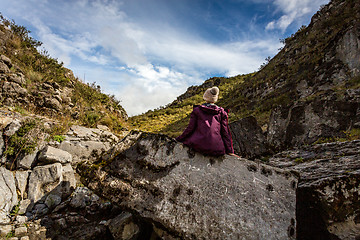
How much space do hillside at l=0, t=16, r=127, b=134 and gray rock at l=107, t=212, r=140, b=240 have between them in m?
5.01

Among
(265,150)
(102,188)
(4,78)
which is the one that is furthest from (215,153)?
(4,78)

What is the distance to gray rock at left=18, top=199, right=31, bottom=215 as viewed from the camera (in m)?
4.05

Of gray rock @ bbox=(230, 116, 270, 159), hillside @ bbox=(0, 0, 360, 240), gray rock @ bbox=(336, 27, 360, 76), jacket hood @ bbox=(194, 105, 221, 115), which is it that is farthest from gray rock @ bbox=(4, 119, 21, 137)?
gray rock @ bbox=(336, 27, 360, 76)

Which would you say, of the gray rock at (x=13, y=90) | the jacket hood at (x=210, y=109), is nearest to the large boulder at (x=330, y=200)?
the jacket hood at (x=210, y=109)

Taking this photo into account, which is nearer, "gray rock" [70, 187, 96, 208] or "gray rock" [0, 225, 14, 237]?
"gray rock" [0, 225, 14, 237]

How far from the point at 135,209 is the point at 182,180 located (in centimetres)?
98

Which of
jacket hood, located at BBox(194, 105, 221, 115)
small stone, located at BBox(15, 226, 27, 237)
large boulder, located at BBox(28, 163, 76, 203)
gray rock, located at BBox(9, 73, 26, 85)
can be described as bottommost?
small stone, located at BBox(15, 226, 27, 237)

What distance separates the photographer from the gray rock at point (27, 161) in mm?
4688

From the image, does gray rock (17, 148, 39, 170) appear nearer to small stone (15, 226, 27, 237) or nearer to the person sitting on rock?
small stone (15, 226, 27, 237)

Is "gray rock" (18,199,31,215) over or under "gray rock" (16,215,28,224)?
over

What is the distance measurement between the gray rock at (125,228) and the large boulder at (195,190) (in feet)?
2.07

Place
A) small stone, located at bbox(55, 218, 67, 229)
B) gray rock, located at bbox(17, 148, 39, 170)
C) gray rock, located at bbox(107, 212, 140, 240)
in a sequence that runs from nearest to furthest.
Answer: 1. gray rock, located at bbox(107, 212, 140, 240)
2. small stone, located at bbox(55, 218, 67, 229)
3. gray rock, located at bbox(17, 148, 39, 170)

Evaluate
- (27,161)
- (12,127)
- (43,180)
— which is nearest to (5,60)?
(12,127)

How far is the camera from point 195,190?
314 centimetres
